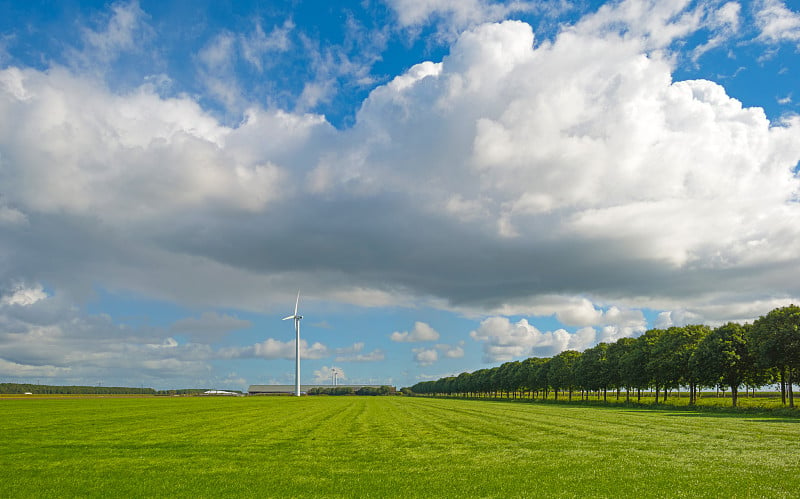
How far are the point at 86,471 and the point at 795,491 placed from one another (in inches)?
1185

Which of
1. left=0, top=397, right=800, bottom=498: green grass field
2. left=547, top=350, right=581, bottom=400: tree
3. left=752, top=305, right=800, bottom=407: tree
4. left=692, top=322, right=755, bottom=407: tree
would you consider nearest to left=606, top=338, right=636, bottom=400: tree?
left=547, top=350, right=581, bottom=400: tree

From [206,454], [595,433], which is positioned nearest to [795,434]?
[595,433]

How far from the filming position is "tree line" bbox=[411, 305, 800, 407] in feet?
228

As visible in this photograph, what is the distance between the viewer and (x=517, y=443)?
34.0 metres

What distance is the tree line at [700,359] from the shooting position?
69625mm

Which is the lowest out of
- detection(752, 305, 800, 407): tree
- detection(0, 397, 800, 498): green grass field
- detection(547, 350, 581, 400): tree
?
detection(547, 350, 581, 400): tree

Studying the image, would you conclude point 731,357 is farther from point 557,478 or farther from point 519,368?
point 519,368

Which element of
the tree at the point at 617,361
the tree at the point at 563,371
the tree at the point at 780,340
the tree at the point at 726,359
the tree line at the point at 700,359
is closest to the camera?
the tree at the point at 780,340

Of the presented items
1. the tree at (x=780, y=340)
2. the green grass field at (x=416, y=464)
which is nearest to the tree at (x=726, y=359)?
the tree at (x=780, y=340)

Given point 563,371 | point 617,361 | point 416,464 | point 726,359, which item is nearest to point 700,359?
point 726,359

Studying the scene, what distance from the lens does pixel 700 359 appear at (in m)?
82.9

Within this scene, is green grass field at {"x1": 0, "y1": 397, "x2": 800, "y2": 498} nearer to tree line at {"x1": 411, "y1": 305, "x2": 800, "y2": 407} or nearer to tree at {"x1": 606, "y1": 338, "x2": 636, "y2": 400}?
tree line at {"x1": 411, "y1": 305, "x2": 800, "y2": 407}

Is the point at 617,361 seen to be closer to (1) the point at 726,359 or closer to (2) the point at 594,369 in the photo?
(2) the point at 594,369

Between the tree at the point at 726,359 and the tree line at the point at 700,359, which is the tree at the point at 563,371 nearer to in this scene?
the tree line at the point at 700,359
